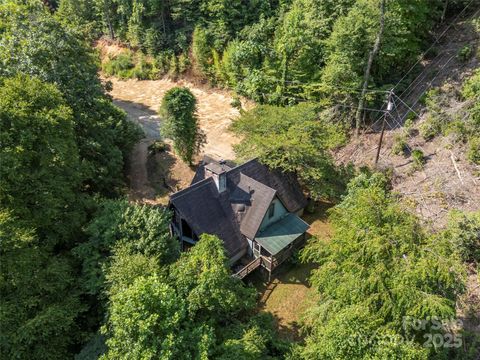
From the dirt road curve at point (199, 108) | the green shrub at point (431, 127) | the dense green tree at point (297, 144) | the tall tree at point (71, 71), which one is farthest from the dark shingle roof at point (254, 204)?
the green shrub at point (431, 127)

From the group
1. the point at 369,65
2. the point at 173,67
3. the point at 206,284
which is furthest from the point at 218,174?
the point at 173,67

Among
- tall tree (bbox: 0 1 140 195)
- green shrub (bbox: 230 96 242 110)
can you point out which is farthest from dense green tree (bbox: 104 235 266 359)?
green shrub (bbox: 230 96 242 110)

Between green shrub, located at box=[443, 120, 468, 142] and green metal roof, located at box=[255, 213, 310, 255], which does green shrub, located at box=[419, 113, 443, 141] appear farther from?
green metal roof, located at box=[255, 213, 310, 255]

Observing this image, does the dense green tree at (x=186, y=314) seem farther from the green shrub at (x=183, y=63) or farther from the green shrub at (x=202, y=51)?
the green shrub at (x=183, y=63)

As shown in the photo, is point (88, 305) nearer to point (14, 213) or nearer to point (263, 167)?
point (14, 213)

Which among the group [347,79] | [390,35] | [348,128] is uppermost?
[390,35]

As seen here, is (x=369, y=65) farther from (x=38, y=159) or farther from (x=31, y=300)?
(x=31, y=300)

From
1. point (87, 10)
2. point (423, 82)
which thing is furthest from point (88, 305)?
point (87, 10)
